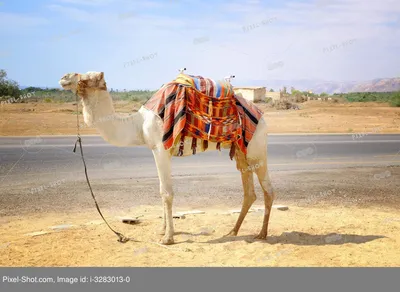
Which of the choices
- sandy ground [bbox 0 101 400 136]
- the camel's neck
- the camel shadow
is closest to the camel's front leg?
the camel's neck

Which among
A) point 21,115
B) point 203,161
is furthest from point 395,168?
point 21,115

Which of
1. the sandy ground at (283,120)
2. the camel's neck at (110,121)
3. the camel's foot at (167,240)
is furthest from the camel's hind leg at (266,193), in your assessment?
the sandy ground at (283,120)

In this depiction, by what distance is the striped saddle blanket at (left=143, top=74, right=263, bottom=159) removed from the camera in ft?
25.3

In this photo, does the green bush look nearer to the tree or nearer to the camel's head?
the tree

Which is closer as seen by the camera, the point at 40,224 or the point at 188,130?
the point at 188,130

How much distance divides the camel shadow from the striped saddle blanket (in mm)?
1434

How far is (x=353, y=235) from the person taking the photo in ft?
28.9

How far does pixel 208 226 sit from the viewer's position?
30.8ft

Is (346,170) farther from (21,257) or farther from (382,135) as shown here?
(382,135)

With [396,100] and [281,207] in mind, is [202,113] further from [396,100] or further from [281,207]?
[396,100]

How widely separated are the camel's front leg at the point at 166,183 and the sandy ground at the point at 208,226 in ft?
0.68

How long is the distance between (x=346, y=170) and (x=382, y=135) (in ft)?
47.5

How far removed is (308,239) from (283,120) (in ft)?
94.4

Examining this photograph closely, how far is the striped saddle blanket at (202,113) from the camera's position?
771 cm
